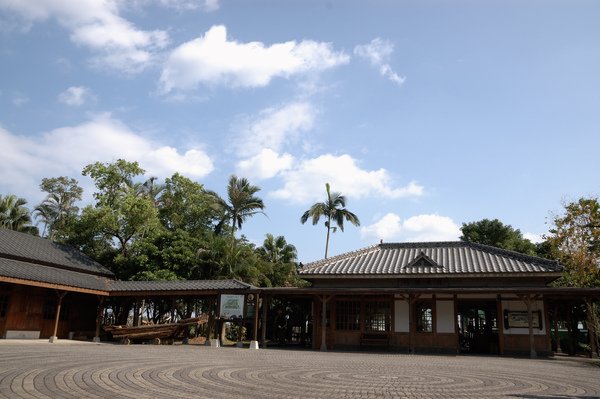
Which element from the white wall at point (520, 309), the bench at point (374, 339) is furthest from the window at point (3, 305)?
the white wall at point (520, 309)

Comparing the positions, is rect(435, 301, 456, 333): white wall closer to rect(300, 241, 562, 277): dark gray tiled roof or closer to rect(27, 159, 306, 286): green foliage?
rect(300, 241, 562, 277): dark gray tiled roof

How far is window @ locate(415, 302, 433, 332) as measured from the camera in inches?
781

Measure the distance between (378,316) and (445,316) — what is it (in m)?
2.80

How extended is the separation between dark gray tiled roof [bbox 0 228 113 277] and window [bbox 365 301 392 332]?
14.7 meters

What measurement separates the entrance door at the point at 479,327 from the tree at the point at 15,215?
35.6 m

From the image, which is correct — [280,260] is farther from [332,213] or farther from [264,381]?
[264,381]

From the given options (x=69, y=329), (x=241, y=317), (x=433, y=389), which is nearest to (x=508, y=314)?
(x=241, y=317)

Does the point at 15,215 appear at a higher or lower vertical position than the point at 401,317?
higher

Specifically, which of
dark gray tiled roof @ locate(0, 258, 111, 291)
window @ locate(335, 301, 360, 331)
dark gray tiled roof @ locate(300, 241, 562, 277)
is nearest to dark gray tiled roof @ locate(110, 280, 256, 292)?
dark gray tiled roof @ locate(0, 258, 111, 291)

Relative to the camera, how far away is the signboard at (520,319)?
1866cm

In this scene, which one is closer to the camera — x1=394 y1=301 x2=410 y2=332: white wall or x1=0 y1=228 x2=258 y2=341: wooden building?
x1=0 y1=228 x2=258 y2=341: wooden building

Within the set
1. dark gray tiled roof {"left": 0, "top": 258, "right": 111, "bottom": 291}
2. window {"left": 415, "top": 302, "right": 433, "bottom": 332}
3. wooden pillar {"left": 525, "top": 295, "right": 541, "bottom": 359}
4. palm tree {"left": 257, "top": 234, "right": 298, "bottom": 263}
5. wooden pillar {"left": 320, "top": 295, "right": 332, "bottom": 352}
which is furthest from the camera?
palm tree {"left": 257, "top": 234, "right": 298, "bottom": 263}

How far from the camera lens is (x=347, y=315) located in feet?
68.3

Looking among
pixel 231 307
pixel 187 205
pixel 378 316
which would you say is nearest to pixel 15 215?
pixel 187 205
